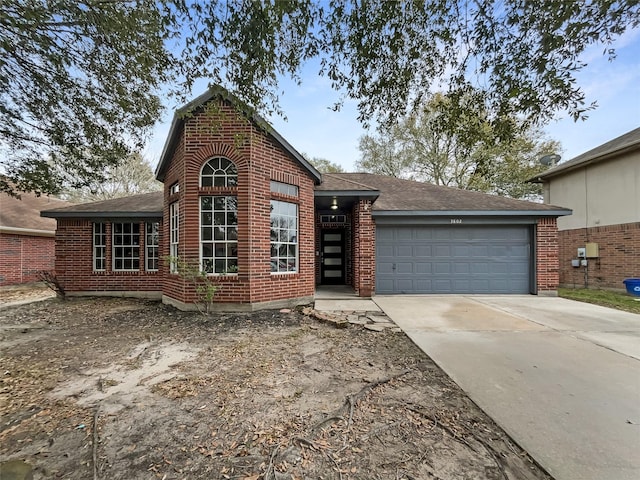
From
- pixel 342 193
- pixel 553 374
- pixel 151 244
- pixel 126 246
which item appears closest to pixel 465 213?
pixel 342 193

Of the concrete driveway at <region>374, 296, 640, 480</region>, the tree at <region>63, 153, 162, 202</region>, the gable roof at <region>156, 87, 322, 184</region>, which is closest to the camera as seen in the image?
the concrete driveway at <region>374, 296, 640, 480</region>

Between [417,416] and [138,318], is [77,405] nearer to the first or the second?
[417,416]

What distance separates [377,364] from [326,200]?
6.08m

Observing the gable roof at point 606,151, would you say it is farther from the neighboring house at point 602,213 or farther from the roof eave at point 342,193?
the roof eave at point 342,193

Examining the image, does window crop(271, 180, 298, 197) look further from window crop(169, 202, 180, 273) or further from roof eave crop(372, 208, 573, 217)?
roof eave crop(372, 208, 573, 217)

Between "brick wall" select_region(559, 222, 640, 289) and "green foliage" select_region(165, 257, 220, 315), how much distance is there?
1369 cm

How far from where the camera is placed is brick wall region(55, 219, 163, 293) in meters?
8.96

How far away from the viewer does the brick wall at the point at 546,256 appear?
8.91 meters

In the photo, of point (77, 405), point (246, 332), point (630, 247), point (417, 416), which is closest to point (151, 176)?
point (246, 332)

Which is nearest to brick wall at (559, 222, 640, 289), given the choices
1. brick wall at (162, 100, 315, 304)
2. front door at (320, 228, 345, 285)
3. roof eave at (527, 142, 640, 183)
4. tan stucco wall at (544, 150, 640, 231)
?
tan stucco wall at (544, 150, 640, 231)

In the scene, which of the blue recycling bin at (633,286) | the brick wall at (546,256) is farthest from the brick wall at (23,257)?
the blue recycling bin at (633,286)

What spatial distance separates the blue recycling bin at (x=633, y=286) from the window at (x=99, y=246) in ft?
56.1

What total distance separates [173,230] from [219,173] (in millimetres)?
2210

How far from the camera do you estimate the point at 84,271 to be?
9039 mm
